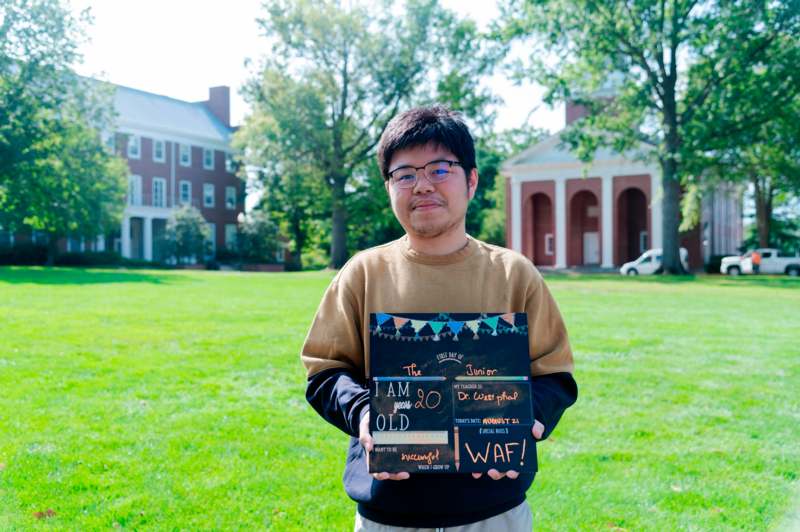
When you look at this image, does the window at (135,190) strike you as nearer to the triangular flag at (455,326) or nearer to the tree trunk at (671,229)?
the tree trunk at (671,229)

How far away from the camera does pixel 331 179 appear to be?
1779 inches

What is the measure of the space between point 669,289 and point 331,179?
2435cm

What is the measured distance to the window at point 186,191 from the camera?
62688 millimetres

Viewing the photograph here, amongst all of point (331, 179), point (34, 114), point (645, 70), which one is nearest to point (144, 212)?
point (331, 179)

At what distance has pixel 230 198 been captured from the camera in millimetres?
66625

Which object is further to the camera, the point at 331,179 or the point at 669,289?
the point at 331,179

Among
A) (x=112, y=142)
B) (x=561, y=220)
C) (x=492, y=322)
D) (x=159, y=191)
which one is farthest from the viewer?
(x=159, y=191)

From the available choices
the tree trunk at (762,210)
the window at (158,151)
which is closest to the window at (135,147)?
the window at (158,151)

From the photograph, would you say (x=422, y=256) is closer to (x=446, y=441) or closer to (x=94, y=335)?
(x=446, y=441)

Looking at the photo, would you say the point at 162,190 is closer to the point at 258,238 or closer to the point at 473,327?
the point at 258,238

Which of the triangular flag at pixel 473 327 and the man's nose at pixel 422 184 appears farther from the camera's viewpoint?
the man's nose at pixel 422 184

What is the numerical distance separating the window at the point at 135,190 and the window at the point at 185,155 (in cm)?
445

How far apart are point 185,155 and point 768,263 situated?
44.2m

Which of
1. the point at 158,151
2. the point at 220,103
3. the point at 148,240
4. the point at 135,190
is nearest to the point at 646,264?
the point at 148,240
